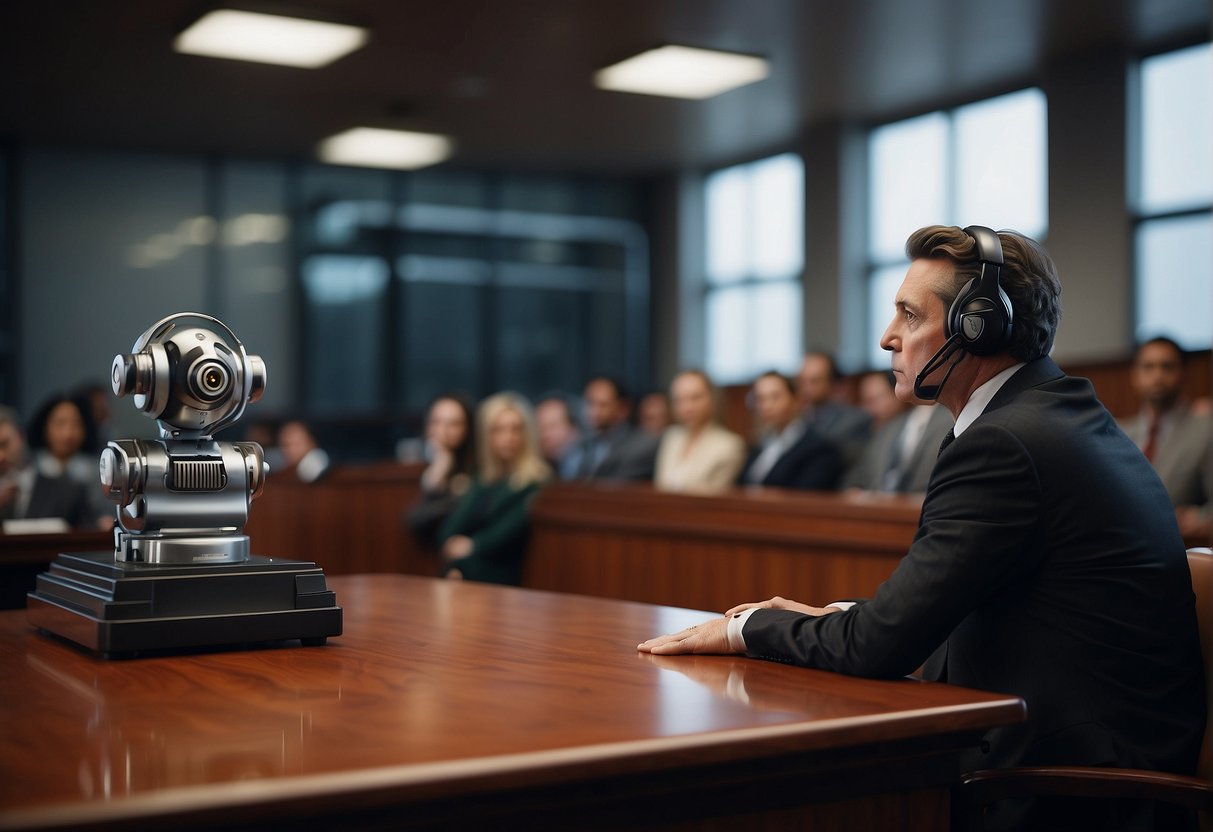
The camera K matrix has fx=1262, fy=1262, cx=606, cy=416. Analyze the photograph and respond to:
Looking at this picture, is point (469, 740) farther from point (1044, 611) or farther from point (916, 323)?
point (916, 323)

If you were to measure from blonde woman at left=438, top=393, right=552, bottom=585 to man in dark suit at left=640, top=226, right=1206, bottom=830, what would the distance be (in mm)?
3236

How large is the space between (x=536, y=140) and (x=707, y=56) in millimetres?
2922

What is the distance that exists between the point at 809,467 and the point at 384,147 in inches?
206

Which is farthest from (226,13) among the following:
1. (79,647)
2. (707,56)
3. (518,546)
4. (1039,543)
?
(1039,543)

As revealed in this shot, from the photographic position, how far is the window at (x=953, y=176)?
8740mm

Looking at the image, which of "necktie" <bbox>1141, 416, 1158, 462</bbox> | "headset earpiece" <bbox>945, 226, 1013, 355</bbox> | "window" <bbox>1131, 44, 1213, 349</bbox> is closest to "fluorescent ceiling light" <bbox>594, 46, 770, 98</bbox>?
"window" <bbox>1131, 44, 1213, 349</bbox>

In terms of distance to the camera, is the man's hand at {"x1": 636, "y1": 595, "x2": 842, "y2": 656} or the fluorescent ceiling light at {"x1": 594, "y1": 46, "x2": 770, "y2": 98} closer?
the man's hand at {"x1": 636, "y1": 595, "x2": 842, "y2": 656}

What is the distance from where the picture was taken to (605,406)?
7.80 metres

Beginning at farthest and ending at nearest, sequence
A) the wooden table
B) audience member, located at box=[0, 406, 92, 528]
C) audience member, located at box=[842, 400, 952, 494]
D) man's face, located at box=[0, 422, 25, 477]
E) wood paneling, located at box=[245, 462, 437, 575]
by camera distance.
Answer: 1. wood paneling, located at box=[245, 462, 437, 575]
2. man's face, located at box=[0, 422, 25, 477]
3. audience member, located at box=[842, 400, 952, 494]
4. audience member, located at box=[0, 406, 92, 528]
5. the wooden table

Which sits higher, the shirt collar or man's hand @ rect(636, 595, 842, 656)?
the shirt collar

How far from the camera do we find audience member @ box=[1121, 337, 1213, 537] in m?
5.21

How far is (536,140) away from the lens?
34.0ft

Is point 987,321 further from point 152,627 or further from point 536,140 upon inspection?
point 536,140

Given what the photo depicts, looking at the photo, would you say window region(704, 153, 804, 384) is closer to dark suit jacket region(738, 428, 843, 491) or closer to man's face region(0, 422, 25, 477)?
dark suit jacket region(738, 428, 843, 491)
